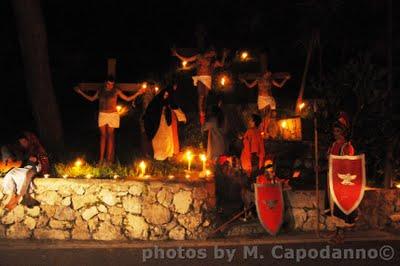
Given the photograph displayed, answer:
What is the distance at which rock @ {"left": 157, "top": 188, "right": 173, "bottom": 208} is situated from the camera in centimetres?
991

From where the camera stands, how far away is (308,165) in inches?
519

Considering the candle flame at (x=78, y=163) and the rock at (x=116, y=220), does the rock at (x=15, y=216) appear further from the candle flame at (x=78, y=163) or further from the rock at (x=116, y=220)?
the rock at (x=116, y=220)

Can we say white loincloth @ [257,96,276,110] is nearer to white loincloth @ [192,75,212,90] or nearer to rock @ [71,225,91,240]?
white loincloth @ [192,75,212,90]

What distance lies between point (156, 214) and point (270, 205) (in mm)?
2221

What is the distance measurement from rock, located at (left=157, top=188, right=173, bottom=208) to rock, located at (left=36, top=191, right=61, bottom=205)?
2.00 meters

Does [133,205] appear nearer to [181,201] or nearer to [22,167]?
[181,201]

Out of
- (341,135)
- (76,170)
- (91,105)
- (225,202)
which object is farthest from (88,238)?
(91,105)

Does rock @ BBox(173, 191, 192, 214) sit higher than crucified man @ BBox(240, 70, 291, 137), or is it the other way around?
crucified man @ BBox(240, 70, 291, 137)

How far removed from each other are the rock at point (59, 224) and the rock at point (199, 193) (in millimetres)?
2527

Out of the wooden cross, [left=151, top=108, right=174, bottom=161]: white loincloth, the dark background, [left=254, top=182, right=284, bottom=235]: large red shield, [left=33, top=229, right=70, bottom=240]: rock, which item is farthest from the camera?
the dark background

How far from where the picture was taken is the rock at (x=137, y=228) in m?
9.87

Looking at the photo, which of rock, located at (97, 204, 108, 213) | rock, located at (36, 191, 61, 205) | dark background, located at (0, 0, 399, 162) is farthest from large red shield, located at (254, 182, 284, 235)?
dark background, located at (0, 0, 399, 162)

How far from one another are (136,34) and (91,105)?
2928 millimetres

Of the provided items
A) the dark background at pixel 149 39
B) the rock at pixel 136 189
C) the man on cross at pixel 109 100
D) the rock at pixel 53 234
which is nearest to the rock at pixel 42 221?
the rock at pixel 53 234
